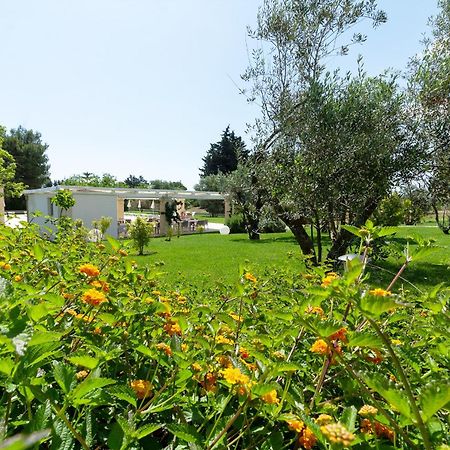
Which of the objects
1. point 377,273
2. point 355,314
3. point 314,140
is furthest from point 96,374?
point 377,273

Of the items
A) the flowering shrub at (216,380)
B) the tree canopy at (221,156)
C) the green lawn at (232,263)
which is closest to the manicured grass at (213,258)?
the green lawn at (232,263)

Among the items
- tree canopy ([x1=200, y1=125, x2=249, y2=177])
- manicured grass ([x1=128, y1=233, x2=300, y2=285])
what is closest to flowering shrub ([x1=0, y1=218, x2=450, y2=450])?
manicured grass ([x1=128, y1=233, x2=300, y2=285])

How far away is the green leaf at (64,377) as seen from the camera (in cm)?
65

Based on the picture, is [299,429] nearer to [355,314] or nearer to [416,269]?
[355,314]

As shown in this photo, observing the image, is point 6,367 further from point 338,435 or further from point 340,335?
point 340,335

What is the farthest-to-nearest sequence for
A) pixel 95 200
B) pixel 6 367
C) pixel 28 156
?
pixel 28 156 → pixel 95 200 → pixel 6 367

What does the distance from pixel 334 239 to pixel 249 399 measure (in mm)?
6332

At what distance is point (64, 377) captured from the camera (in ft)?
2.16

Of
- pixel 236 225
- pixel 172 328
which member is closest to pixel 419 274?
pixel 172 328

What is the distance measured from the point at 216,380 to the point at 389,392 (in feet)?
1.72

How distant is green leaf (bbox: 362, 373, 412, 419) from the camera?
0.54 m

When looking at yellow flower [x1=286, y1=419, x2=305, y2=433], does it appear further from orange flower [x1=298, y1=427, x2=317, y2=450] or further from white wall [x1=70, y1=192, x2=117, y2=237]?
white wall [x1=70, y1=192, x2=117, y2=237]

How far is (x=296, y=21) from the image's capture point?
6910mm

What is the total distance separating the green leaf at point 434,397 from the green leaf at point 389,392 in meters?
0.03
